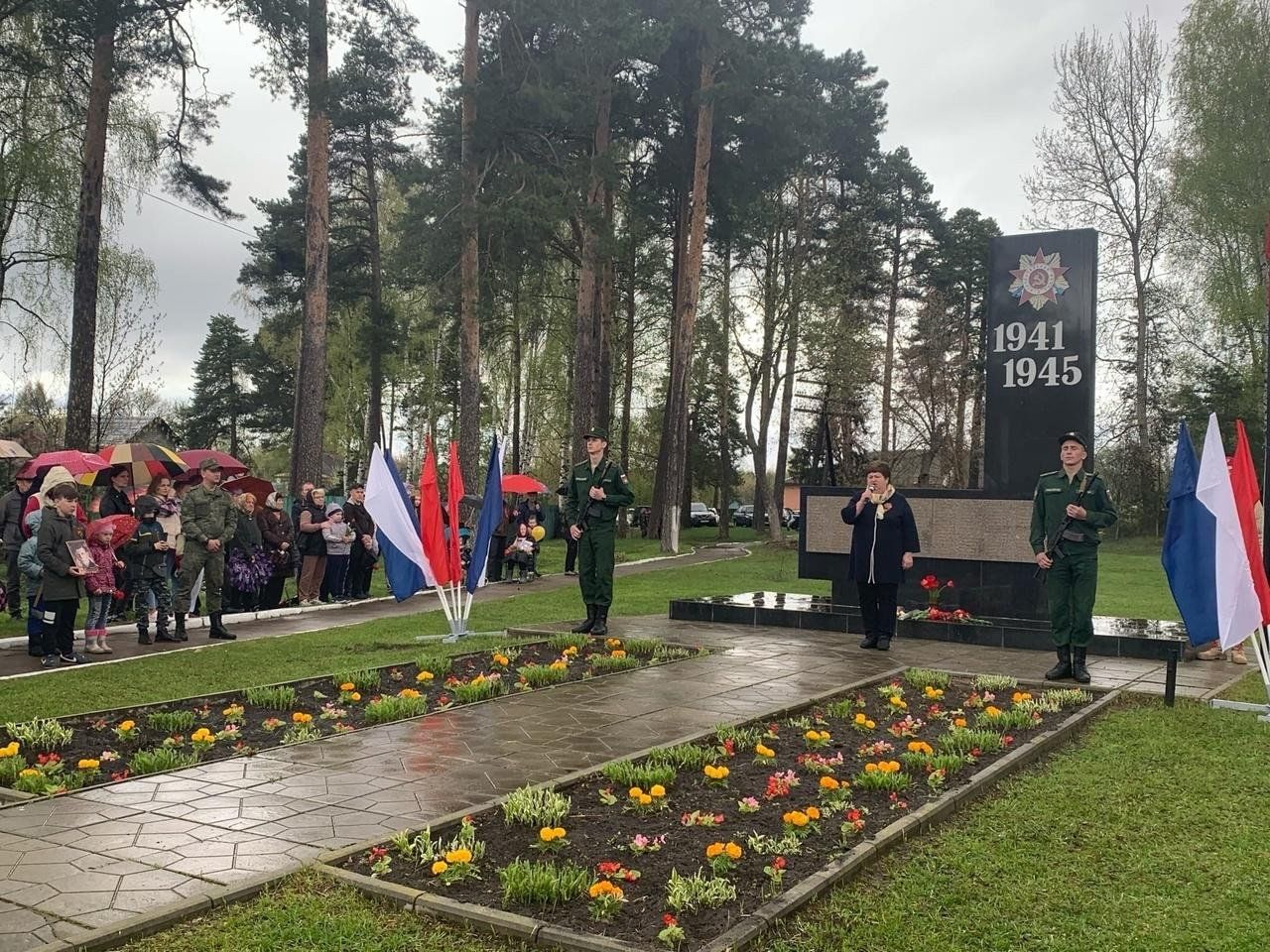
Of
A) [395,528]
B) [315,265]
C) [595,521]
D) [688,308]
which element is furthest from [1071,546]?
[688,308]

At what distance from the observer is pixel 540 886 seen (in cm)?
387

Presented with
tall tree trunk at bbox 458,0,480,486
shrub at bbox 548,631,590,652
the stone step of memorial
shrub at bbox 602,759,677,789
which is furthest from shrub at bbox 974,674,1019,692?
tall tree trunk at bbox 458,0,480,486

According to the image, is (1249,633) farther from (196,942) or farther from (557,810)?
(196,942)

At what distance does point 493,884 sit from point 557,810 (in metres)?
0.77

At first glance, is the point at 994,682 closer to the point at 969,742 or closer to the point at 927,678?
the point at 927,678

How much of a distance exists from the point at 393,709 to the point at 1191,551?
5.88 m

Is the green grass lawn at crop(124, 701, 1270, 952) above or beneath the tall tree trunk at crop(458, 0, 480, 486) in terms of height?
beneath

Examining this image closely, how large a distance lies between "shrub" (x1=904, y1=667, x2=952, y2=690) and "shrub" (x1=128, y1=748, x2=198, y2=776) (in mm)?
5424

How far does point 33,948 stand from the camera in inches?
134

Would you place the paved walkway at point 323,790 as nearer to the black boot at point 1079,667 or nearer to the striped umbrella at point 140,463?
Answer: the black boot at point 1079,667

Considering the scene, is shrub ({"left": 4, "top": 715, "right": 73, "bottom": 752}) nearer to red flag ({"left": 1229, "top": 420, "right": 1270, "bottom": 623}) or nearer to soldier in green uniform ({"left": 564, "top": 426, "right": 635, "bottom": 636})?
soldier in green uniform ({"left": 564, "top": 426, "right": 635, "bottom": 636})

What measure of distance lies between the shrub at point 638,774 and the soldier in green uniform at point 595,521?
5.43 meters

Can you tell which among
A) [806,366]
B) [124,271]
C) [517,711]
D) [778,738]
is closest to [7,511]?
[517,711]

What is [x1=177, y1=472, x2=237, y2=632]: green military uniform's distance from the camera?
36.3 feet
